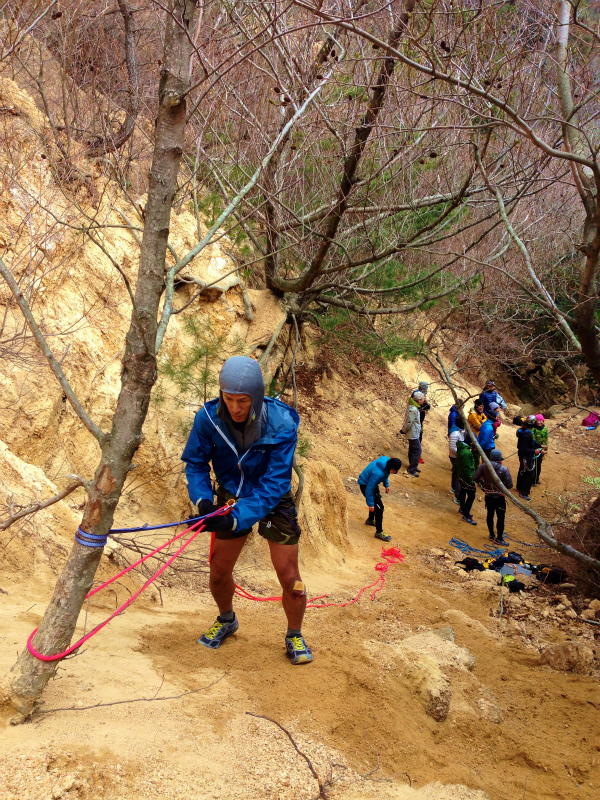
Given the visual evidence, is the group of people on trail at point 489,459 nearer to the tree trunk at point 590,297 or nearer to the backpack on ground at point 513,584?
the backpack on ground at point 513,584

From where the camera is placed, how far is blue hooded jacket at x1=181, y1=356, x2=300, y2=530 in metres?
2.98

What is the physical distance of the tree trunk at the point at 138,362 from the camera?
7.64ft

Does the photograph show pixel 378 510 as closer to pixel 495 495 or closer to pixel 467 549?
pixel 467 549

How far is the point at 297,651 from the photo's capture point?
3.29 meters

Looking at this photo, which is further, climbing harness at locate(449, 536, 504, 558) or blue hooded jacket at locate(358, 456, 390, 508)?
climbing harness at locate(449, 536, 504, 558)

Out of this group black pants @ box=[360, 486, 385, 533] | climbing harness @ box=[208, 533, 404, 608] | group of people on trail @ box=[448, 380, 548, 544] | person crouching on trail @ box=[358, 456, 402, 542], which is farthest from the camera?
group of people on trail @ box=[448, 380, 548, 544]

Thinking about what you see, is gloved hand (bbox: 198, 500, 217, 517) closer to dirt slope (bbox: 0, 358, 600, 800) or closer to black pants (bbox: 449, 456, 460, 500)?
dirt slope (bbox: 0, 358, 600, 800)

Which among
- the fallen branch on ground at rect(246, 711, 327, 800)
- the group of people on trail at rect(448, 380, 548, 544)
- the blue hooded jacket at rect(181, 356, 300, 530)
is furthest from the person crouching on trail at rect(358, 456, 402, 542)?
the fallen branch on ground at rect(246, 711, 327, 800)

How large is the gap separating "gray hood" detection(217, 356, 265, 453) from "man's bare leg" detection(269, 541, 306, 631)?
625 millimetres

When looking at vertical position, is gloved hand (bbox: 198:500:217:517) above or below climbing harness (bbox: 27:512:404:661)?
above

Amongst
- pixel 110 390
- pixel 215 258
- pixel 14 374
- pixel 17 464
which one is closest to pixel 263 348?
pixel 215 258

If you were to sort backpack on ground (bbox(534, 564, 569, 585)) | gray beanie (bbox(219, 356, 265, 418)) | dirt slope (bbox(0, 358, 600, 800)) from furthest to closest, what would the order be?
backpack on ground (bbox(534, 564, 569, 585)), gray beanie (bbox(219, 356, 265, 418)), dirt slope (bbox(0, 358, 600, 800))

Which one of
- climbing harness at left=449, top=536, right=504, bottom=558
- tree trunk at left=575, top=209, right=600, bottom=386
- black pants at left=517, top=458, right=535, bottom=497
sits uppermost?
tree trunk at left=575, top=209, right=600, bottom=386

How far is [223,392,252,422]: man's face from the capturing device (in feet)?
9.27
